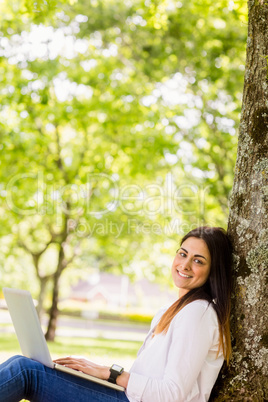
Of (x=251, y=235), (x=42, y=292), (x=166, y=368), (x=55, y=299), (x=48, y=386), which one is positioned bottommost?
(x=42, y=292)

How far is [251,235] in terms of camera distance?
2949 millimetres

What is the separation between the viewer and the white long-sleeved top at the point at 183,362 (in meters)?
2.53

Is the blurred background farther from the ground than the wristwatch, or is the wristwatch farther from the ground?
the blurred background

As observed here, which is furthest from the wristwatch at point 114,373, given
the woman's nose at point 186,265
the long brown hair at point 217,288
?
the woman's nose at point 186,265

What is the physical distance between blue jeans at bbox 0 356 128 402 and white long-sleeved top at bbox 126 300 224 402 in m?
0.18

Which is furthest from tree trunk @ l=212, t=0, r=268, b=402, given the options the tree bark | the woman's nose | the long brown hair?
the tree bark

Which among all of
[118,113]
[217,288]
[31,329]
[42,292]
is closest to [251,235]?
[217,288]

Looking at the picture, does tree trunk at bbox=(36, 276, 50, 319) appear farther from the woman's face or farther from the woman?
the woman

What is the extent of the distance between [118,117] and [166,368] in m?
10.6

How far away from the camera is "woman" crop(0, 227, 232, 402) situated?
8.32 ft

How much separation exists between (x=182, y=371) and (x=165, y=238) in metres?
15.3

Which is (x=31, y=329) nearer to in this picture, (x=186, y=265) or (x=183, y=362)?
(x=183, y=362)

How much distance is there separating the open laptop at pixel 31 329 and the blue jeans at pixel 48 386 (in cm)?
7

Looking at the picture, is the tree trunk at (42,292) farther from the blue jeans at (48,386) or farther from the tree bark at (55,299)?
the blue jeans at (48,386)
